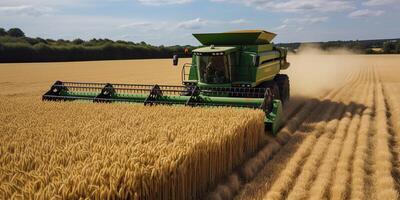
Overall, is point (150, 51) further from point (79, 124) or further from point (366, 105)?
point (79, 124)

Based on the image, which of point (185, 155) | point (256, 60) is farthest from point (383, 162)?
point (256, 60)

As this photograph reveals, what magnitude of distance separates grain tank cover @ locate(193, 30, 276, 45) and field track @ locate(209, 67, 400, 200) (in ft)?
7.63

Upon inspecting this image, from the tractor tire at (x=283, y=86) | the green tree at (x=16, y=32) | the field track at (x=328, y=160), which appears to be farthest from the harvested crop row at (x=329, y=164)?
the green tree at (x=16, y=32)

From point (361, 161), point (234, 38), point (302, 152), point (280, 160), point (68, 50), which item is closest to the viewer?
point (361, 161)

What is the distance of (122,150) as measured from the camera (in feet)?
16.1

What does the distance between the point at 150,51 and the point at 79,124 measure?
48688mm

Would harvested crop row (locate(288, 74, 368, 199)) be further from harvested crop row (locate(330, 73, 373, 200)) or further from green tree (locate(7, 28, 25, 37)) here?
green tree (locate(7, 28, 25, 37))

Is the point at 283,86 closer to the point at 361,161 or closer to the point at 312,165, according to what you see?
the point at 361,161

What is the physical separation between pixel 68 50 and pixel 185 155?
4168 cm

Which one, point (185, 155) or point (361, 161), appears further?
point (361, 161)

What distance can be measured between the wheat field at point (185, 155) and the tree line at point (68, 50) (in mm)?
23958

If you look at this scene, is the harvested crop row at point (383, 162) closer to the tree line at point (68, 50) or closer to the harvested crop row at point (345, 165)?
the harvested crop row at point (345, 165)

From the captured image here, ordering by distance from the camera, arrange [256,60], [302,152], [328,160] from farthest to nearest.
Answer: [256,60] → [302,152] → [328,160]

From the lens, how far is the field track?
566cm
